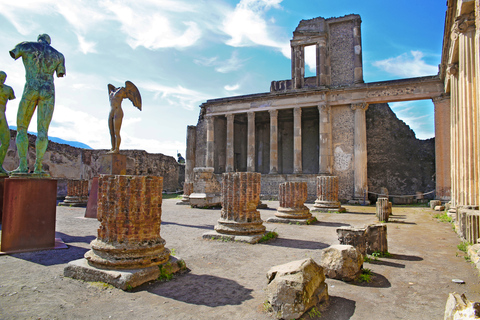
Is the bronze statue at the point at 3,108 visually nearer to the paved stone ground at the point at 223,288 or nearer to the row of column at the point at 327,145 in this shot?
the paved stone ground at the point at 223,288

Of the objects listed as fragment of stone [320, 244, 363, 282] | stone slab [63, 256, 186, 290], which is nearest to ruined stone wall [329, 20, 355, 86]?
fragment of stone [320, 244, 363, 282]

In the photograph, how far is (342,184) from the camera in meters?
18.5

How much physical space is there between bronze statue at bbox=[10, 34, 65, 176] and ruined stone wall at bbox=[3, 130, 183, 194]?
841 cm

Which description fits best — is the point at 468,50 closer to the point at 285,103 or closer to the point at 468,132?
the point at 468,132

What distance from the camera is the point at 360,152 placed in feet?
59.3

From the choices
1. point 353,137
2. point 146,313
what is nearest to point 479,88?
point 146,313

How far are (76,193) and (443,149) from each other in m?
17.5

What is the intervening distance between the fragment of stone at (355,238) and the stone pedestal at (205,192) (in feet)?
28.0

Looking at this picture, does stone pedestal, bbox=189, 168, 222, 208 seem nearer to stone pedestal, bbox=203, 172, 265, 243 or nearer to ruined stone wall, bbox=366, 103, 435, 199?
stone pedestal, bbox=203, 172, 265, 243

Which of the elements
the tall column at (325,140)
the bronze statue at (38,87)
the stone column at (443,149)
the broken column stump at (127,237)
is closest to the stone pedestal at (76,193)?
the bronze statue at (38,87)

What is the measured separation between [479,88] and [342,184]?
13.6 meters

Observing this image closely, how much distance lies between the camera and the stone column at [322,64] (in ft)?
65.8

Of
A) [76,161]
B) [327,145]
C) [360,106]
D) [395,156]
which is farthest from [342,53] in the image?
[76,161]

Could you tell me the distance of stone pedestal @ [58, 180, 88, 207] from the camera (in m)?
12.4
